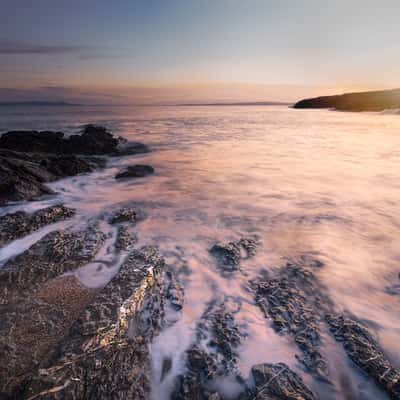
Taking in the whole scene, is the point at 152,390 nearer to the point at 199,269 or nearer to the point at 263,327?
the point at 263,327

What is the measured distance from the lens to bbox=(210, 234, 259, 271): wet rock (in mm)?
4074

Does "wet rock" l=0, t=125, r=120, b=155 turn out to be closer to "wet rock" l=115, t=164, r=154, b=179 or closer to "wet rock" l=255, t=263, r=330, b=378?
"wet rock" l=115, t=164, r=154, b=179

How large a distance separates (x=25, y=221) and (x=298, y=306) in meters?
4.77

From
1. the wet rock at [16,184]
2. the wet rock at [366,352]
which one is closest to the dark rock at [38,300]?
the wet rock at [16,184]

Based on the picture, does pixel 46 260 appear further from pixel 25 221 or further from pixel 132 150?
pixel 132 150

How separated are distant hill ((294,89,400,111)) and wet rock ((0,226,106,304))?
226ft

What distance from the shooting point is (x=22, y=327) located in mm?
2568

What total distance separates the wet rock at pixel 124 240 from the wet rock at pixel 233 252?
Result: 4.63ft

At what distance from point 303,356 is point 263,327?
480mm

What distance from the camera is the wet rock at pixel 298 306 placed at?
256cm

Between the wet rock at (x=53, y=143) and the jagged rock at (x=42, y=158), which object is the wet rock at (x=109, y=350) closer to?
the jagged rock at (x=42, y=158)

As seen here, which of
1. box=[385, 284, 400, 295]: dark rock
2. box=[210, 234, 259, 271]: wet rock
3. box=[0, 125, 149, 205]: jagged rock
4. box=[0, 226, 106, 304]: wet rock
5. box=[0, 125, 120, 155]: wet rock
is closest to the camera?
box=[0, 226, 106, 304]: wet rock

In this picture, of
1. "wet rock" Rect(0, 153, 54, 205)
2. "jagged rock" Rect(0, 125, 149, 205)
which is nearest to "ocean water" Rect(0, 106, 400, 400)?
"wet rock" Rect(0, 153, 54, 205)

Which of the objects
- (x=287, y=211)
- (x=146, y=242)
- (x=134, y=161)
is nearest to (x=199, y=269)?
(x=146, y=242)
